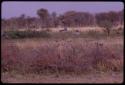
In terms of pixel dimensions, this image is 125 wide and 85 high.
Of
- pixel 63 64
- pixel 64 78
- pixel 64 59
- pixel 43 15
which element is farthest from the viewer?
pixel 43 15

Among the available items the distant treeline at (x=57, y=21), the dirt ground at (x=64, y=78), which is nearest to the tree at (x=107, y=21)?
the distant treeline at (x=57, y=21)

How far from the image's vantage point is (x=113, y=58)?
8.27 m

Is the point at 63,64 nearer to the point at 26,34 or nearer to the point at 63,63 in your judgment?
the point at 63,63

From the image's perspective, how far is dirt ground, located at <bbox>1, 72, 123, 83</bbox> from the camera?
734 cm

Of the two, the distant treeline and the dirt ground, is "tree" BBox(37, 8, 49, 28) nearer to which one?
the distant treeline

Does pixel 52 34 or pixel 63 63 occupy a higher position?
pixel 52 34

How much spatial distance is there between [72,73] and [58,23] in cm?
499

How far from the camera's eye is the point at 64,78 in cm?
760

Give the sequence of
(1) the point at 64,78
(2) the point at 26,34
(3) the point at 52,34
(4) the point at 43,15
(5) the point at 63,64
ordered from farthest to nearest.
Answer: (4) the point at 43,15, (2) the point at 26,34, (3) the point at 52,34, (5) the point at 63,64, (1) the point at 64,78

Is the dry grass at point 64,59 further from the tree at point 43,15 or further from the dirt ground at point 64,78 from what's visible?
the tree at point 43,15

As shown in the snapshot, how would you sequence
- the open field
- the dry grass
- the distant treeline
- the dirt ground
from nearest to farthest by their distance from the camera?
1. the dirt ground
2. the open field
3. the dry grass
4. the distant treeline

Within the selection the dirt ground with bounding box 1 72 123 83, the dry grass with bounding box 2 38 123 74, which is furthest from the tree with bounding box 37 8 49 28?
the dirt ground with bounding box 1 72 123 83

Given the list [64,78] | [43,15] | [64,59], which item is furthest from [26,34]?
[64,78]

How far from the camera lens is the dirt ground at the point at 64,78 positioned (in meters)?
7.34
